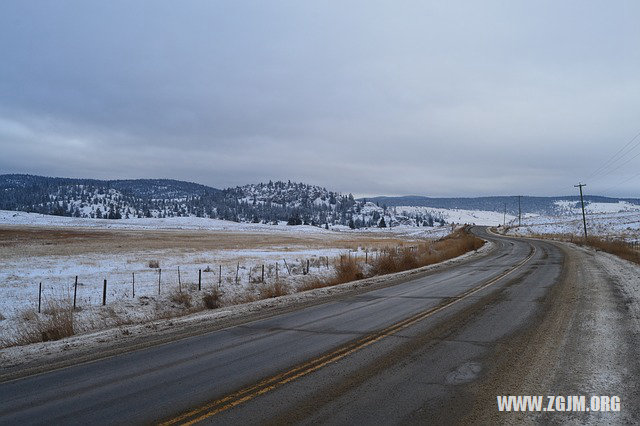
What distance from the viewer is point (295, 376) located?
6.52 meters

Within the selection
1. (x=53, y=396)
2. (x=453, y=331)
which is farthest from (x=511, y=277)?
(x=53, y=396)

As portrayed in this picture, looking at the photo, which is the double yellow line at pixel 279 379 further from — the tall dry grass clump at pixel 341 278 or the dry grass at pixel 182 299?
the dry grass at pixel 182 299

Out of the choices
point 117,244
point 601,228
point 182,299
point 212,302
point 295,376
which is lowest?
point 182,299

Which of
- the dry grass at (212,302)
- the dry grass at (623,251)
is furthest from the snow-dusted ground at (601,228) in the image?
the dry grass at (212,302)

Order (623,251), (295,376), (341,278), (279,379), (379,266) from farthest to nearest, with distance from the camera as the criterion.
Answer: (623,251) → (379,266) → (341,278) → (295,376) → (279,379)

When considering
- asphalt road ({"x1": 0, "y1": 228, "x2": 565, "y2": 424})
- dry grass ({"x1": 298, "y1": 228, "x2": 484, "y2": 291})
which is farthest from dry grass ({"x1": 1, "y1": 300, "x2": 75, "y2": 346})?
dry grass ({"x1": 298, "y1": 228, "x2": 484, "y2": 291})

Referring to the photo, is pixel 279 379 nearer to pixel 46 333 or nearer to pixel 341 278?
pixel 46 333

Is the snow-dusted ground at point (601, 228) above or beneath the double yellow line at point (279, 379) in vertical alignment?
above

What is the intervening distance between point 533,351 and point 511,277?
12.7 m

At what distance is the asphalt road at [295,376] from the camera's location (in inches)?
208

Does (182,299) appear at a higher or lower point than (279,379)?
lower

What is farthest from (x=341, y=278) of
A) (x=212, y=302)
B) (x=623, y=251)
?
(x=623, y=251)

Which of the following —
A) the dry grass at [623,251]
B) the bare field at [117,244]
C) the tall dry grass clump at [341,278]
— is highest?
the bare field at [117,244]

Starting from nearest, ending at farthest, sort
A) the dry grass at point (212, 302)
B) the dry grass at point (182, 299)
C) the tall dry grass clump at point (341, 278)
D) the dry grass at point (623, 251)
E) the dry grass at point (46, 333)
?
the dry grass at point (46, 333), the dry grass at point (212, 302), the dry grass at point (182, 299), the tall dry grass clump at point (341, 278), the dry grass at point (623, 251)
